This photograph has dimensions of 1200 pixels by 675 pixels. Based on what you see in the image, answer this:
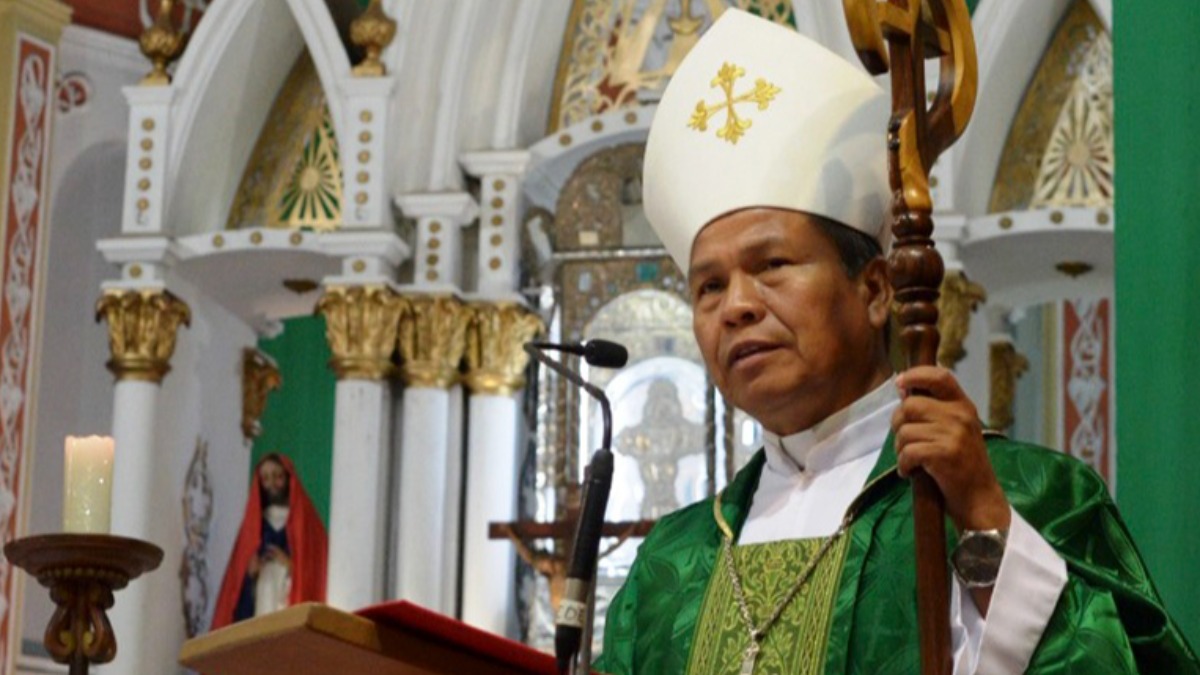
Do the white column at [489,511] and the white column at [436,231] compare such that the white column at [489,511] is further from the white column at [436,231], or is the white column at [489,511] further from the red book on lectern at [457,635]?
the red book on lectern at [457,635]

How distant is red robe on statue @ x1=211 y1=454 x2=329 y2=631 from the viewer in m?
8.60

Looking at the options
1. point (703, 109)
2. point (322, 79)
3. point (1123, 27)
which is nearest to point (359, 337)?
point (322, 79)

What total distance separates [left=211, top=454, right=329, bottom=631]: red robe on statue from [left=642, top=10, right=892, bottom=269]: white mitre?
4.60m

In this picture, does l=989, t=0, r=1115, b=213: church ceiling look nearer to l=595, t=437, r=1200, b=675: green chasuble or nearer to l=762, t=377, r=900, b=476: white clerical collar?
l=595, t=437, r=1200, b=675: green chasuble

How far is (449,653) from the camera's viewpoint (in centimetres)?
313

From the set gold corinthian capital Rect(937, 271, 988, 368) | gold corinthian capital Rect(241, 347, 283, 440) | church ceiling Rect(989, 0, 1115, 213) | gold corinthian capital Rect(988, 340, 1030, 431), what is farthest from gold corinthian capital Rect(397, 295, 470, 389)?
gold corinthian capital Rect(988, 340, 1030, 431)

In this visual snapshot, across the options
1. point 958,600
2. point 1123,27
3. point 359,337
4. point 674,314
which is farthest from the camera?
point 674,314

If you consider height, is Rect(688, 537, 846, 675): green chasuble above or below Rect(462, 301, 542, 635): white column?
below

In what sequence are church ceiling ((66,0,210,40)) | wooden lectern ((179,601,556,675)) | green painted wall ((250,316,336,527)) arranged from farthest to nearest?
green painted wall ((250,316,336,527)) → church ceiling ((66,0,210,40)) → wooden lectern ((179,601,556,675))

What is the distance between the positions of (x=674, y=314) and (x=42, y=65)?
103 inches

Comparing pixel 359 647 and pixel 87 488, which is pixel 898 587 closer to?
pixel 359 647

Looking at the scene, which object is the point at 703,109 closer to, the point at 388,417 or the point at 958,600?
the point at 958,600

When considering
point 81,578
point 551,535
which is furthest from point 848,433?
point 551,535

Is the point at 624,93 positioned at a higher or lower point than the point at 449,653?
higher
